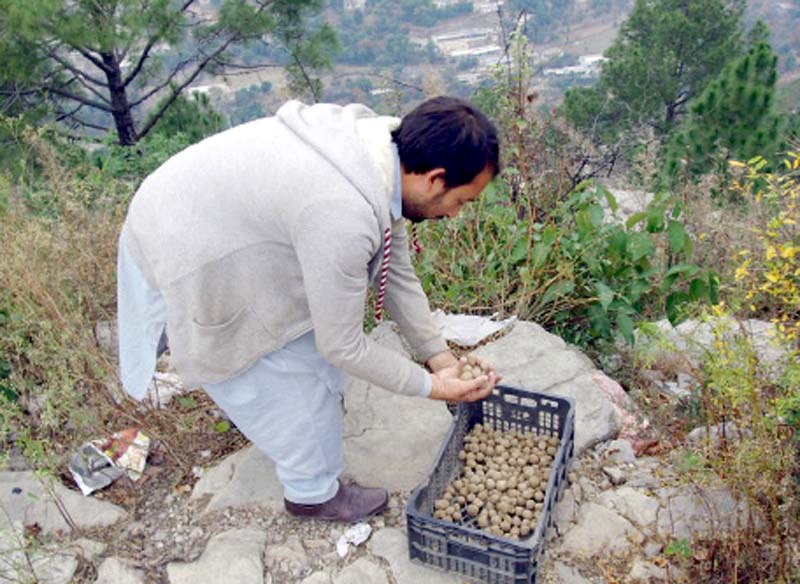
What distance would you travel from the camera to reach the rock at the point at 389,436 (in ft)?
8.54

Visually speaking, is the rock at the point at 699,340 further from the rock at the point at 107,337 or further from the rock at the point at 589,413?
the rock at the point at 107,337

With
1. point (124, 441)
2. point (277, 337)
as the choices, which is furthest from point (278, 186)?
point (124, 441)

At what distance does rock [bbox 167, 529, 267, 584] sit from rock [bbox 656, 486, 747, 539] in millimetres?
1276

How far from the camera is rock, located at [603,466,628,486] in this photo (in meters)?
2.55

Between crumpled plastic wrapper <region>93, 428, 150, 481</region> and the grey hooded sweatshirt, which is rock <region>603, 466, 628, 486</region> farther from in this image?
crumpled plastic wrapper <region>93, 428, 150, 481</region>

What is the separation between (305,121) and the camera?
1759 mm

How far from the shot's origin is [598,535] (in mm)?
2293

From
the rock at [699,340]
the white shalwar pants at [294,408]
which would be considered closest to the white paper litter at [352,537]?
the white shalwar pants at [294,408]

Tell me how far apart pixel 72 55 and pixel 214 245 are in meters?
8.10

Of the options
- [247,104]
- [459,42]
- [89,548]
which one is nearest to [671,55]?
[459,42]

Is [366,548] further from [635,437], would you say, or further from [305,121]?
[305,121]

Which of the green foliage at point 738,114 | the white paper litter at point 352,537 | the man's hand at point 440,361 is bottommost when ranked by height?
the green foliage at point 738,114

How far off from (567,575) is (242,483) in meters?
1.14

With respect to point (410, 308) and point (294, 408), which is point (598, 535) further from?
point (294, 408)
